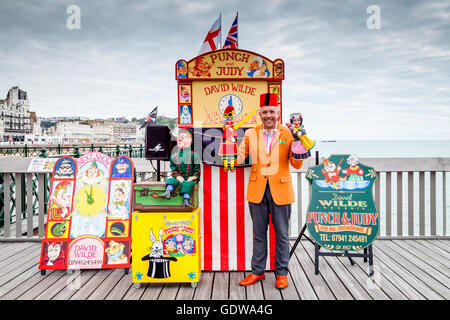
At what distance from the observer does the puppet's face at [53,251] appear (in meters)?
2.62

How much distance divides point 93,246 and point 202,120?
1.63 meters

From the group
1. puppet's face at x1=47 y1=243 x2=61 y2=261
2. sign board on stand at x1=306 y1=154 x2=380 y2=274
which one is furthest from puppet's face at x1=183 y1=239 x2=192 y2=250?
puppet's face at x1=47 y1=243 x2=61 y2=261

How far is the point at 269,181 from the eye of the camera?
2.32 m

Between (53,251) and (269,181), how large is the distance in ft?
7.21

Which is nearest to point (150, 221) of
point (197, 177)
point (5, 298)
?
point (197, 177)

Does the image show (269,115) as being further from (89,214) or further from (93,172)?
(89,214)

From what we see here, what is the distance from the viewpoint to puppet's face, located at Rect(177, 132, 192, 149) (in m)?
2.41

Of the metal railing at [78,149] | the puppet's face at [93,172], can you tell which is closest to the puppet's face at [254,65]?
the puppet's face at [93,172]

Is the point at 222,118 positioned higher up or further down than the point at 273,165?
higher up

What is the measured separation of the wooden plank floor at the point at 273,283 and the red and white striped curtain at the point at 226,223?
13cm

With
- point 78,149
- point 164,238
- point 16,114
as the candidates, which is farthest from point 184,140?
point 16,114

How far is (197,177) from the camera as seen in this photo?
94.9 inches

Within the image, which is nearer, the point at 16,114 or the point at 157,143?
the point at 157,143
